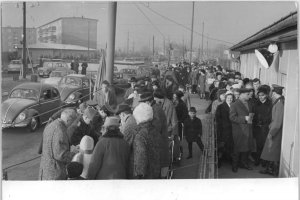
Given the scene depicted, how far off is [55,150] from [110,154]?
537 mm

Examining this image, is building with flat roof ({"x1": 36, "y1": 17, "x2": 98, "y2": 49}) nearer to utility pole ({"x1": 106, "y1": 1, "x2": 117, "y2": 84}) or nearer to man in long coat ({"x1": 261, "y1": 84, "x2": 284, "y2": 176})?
utility pole ({"x1": 106, "y1": 1, "x2": 117, "y2": 84})

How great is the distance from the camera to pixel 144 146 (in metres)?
3.40

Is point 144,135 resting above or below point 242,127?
above

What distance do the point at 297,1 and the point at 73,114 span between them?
2.27 m

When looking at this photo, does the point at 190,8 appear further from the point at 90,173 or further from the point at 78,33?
the point at 90,173

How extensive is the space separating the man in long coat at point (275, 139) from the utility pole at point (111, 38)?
Result: 1.86 m

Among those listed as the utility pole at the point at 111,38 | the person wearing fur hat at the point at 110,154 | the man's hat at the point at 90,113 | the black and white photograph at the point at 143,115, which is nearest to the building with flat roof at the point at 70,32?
the black and white photograph at the point at 143,115

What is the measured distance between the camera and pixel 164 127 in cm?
423

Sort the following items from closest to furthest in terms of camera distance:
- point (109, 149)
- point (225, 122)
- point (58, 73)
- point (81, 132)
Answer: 1. point (109, 149)
2. point (81, 132)
3. point (225, 122)
4. point (58, 73)

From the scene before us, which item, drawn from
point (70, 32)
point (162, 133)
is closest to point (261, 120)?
point (162, 133)

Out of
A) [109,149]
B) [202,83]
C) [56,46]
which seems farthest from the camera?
[202,83]

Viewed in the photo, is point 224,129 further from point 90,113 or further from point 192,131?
point 90,113

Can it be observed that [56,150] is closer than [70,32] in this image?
Yes

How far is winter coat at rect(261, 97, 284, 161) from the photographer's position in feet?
13.8
